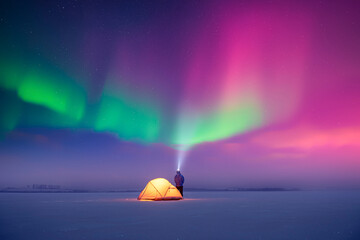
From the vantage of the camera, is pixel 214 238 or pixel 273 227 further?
pixel 273 227

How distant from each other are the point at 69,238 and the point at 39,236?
143 cm

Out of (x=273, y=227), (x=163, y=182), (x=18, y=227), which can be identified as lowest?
(x=18, y=227)

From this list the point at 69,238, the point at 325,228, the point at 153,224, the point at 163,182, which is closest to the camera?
the point at 69,238

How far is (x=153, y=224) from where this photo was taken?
17.4 metres

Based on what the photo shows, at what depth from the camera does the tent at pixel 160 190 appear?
126 ft

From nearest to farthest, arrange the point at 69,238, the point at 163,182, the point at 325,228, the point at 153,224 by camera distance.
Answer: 1. the point at 69,238
2. the point at 325,228
3. the point at 153,224
4. the point at 163,182

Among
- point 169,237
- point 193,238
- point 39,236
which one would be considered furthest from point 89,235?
point 193,238

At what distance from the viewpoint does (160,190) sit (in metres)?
38.5

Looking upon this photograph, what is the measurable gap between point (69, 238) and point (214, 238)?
553cm

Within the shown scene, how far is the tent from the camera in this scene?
126ft

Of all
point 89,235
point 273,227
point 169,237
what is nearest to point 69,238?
point 89,235

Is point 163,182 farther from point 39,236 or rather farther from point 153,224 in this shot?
point 39,236

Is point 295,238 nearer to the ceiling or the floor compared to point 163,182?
nearer to the floor

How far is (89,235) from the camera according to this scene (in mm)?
13617
